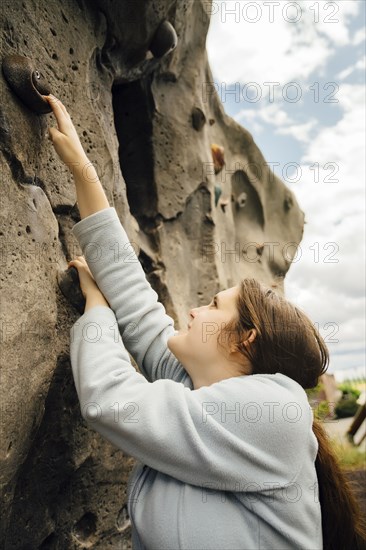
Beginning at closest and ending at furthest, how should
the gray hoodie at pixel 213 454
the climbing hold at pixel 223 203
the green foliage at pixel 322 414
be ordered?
the gray hoodie at pixel 213 454 < the green foliage at pixel 322 414 < the climbing hold at pixel 223 203

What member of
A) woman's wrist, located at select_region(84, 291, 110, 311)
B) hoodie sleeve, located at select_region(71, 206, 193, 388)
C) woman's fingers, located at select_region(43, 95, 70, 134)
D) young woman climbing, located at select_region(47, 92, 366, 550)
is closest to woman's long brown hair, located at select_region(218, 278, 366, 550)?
young woman climbing, located at select_region(47, 92, 366, 550)

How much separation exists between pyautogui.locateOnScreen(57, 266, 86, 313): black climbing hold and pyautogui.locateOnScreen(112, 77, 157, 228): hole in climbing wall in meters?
1.22

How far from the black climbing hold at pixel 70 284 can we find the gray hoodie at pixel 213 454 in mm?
370

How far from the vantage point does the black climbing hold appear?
5.30 ft

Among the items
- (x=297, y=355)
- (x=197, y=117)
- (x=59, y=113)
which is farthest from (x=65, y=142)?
(x=197, y=117)

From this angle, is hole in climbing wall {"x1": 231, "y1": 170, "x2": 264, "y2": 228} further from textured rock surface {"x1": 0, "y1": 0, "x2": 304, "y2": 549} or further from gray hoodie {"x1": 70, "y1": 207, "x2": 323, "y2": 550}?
gray hoodie {"x1": 70, "y1": 207, "x2": 323, "y2": 550}

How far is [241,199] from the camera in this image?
4.47 metres

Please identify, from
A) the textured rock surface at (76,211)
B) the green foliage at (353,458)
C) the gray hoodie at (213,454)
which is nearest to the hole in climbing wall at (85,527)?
the textured rock surface at (76,211)

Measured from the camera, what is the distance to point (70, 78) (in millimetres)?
1790

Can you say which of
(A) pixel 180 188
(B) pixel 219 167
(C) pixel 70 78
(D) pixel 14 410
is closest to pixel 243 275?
(B) pixel 219 167

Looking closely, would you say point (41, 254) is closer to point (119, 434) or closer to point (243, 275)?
point (119, 434)

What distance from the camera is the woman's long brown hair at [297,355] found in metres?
1.34

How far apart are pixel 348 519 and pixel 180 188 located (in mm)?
1958

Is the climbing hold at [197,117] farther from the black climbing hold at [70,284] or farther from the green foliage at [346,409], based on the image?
the green foliage at [346,409]
